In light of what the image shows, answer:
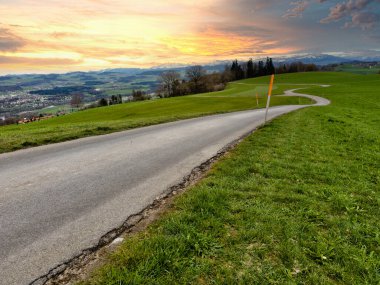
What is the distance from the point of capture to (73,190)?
236 inches

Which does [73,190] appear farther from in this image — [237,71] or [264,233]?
[237,71]

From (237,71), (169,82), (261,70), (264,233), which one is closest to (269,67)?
(261,70)

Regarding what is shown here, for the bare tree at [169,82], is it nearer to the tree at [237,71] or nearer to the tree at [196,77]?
the tree at [196,77]

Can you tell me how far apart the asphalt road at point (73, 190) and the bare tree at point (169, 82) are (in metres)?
96.5

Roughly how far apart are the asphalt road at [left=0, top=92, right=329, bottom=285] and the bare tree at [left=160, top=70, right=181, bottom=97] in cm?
9647

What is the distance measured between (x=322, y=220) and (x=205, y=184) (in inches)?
102

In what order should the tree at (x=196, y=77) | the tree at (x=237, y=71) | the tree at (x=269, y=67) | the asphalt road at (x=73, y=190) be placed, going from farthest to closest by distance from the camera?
the tree at (x=269, y=67), the tree at (x=237, y=71), the tree at (x=196, y=77), the asphalt road at (x=73, y=190)

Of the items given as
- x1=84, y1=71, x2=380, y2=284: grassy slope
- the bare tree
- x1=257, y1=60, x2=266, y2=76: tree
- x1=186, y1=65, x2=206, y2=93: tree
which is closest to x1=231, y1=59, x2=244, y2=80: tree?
x1=257, y1=60, x2=266, y2=76: tree

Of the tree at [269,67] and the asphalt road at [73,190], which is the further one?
the tree at [269,67]

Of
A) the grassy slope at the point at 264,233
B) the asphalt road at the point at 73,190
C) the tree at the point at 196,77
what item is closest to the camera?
the grassy slope at the point at 264,233

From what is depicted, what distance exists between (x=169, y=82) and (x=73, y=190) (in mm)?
103452

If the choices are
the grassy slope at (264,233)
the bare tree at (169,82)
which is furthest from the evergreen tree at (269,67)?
the grassy slope at (264,233)

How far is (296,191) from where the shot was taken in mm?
6031

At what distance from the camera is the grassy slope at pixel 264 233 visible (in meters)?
3.39
